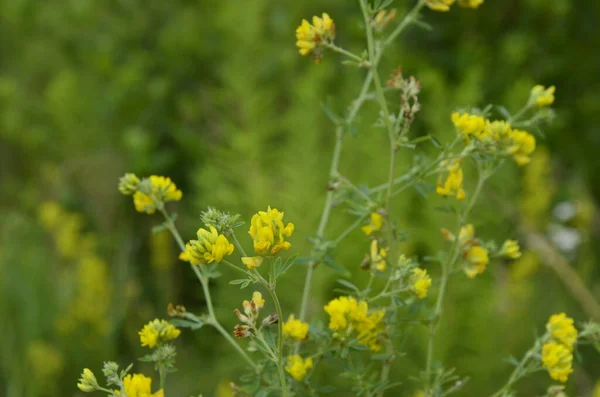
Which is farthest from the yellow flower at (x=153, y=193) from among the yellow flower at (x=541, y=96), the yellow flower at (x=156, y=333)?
the yellow flower at (x=541, y=96)

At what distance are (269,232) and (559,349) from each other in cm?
38

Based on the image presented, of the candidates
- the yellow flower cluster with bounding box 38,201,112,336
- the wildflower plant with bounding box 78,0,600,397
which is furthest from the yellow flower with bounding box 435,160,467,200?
the yellow flower cluster with bounding box 38,201,112,336

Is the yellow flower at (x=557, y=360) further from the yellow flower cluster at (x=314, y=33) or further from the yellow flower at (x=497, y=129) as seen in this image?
the yellow flower cluster at (x=314, y=33)

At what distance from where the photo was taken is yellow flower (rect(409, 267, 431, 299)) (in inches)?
31.9

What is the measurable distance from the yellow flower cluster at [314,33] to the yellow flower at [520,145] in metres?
0.24

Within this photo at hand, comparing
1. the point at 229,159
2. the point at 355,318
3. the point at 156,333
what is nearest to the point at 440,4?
the point at 355,318

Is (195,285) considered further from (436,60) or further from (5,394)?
(436,60)

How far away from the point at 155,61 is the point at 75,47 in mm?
395

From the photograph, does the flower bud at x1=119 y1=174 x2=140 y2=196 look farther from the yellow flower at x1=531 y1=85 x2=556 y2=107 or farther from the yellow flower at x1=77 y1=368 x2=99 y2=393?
the yellow flower at x1=531 y1=85 x2=556 y2=107

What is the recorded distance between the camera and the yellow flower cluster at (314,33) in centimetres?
86

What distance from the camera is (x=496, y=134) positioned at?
0.84 meters

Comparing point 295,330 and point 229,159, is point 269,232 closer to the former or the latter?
point 295,330

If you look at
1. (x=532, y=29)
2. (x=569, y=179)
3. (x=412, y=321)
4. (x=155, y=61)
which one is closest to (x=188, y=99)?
(x=155, y=61)

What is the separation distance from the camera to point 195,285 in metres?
2.63
